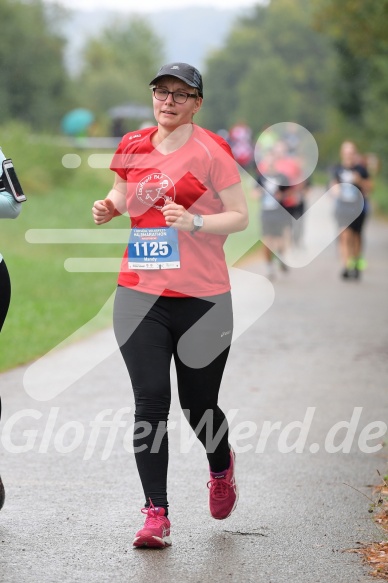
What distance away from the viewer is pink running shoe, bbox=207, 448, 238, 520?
5520 millimetres

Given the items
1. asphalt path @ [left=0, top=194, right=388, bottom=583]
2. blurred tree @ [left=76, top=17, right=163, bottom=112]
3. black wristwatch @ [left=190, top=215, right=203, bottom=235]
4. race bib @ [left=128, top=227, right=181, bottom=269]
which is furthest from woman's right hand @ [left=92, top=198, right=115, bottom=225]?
blurred tree @ [left=76, top=17, right=163, bottom=112]

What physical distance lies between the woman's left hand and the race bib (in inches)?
4.6

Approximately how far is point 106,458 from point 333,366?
13.5 feet

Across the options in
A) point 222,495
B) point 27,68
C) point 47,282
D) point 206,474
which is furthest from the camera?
point 27,68

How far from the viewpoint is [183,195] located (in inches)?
207

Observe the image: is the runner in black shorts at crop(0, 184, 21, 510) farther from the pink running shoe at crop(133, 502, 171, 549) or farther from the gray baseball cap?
the pink running shoe at crop(133, 502, 171, 549)

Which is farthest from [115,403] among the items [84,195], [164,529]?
[84,195]

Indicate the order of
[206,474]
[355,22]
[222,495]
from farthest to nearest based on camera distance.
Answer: [355,22] < [206,474] < [222,495]

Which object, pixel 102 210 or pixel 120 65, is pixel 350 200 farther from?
pixel 120 65

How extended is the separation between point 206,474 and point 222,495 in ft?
3.58

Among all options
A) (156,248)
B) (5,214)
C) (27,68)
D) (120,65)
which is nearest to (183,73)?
(156,248)

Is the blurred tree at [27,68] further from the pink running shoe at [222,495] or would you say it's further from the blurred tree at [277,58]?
the pink running shoe at [222,495]

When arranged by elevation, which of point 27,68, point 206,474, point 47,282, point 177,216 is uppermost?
point 27,68

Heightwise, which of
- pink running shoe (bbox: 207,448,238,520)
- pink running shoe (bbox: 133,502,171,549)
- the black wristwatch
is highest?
the black wristwatch
